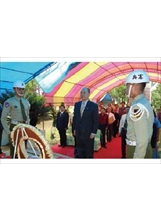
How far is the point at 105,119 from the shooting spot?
13.4 ft

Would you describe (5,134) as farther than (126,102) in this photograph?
Yes

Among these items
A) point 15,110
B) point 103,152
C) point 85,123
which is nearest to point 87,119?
point 85,123

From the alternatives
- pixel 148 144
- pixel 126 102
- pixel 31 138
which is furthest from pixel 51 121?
pixel 148 144

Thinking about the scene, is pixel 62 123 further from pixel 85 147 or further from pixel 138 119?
pixel 138 119

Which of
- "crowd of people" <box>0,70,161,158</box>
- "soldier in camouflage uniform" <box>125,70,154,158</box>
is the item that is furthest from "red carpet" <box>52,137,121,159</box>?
"soldier in camouflage uniform" <box>125,70,154,158</box>

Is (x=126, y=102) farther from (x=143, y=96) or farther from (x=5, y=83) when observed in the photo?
(x=5, y=83)

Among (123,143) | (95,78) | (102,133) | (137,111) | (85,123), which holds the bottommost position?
(123,143)

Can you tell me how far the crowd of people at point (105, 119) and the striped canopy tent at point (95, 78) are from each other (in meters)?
0.08

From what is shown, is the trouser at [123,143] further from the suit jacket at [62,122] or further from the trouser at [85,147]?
the suit jacket at [62,122]

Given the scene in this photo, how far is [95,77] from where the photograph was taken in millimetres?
4066

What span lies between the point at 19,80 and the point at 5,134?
0.82m

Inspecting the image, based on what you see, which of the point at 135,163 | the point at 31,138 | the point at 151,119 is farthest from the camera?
the point at 31,138

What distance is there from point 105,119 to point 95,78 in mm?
596

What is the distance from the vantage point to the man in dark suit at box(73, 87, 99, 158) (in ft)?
13.2
